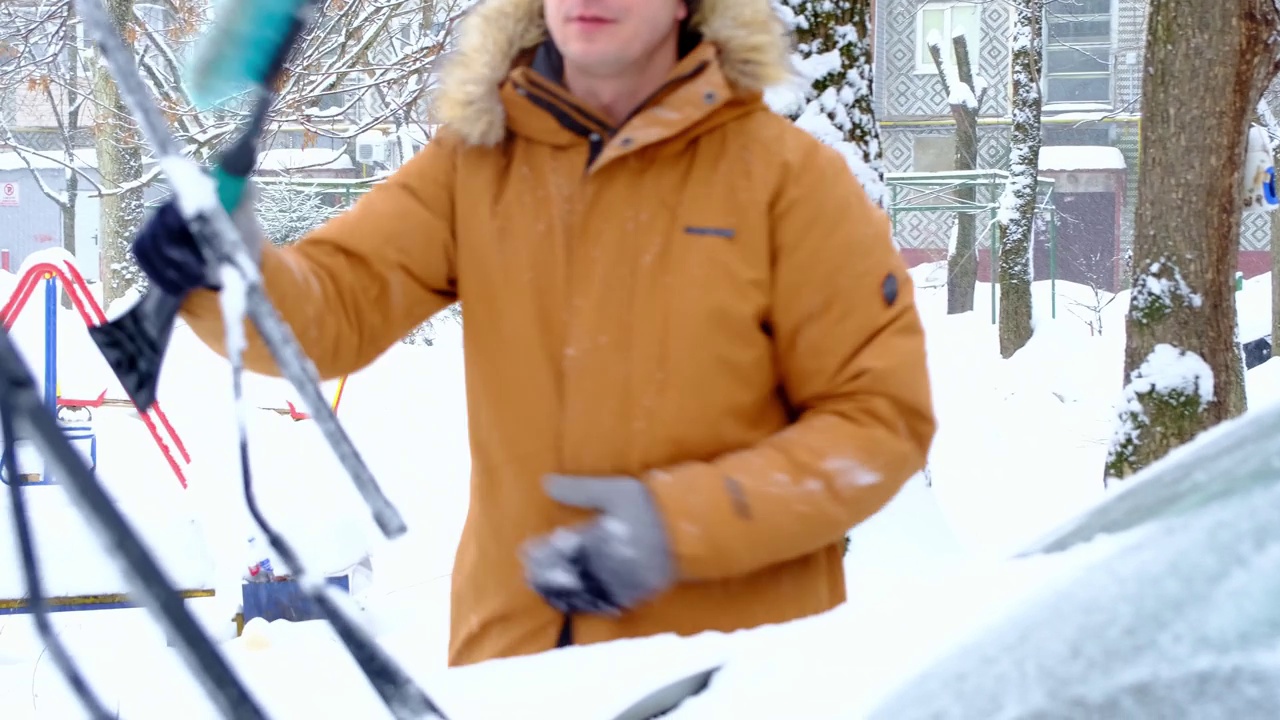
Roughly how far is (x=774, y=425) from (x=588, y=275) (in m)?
0.31

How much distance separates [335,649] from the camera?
4.60 ft

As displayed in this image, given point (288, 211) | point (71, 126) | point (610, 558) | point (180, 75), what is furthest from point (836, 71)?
point (71, 126)

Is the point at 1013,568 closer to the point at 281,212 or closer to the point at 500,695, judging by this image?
the point at 500,695

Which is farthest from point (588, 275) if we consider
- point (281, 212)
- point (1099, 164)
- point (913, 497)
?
point (1099, 164)

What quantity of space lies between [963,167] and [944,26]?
29.2 feet

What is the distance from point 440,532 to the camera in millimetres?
7102

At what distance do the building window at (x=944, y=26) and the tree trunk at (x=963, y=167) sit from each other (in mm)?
8128

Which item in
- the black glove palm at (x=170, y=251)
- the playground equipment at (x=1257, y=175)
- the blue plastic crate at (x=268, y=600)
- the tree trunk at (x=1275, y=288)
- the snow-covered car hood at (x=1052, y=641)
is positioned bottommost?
the tree trunk at (x=1275, y=288)

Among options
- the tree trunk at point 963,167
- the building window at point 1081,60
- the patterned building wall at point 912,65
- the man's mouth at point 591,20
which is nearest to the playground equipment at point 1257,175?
the man's mouth at point 591,20

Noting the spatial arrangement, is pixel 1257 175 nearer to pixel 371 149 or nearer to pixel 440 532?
pixel 440 532

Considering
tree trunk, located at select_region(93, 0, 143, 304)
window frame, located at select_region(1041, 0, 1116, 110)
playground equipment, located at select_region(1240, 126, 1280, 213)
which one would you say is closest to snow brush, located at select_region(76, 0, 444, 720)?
playground equipment, located at select_region(1240, 126, 1280, 213)

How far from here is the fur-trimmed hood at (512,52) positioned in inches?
70.2

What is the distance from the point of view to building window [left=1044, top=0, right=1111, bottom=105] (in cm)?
2611

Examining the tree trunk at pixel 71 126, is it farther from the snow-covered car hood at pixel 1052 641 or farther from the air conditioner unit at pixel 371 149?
the snow-covered car hood at pixel 1052 641
